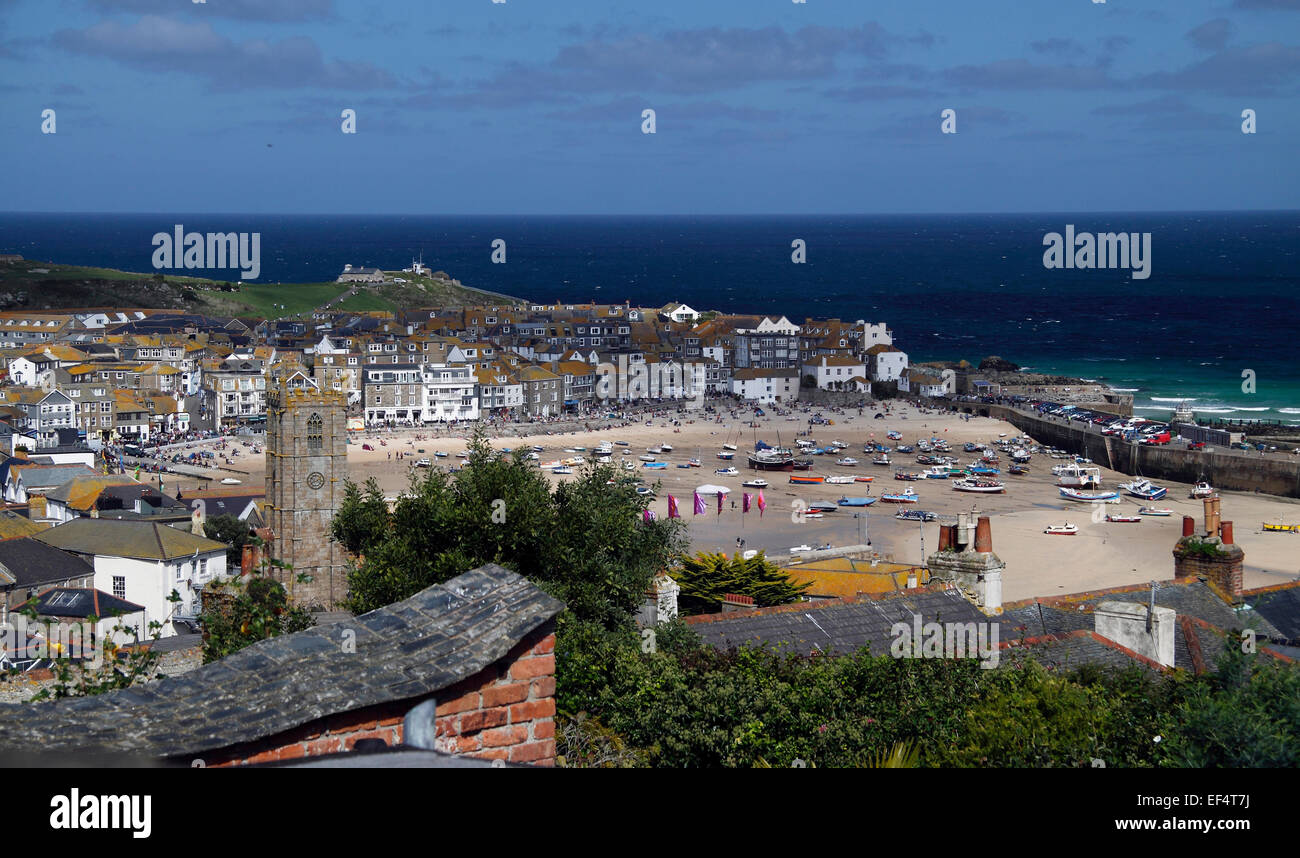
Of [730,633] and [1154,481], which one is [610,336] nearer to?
[1154,481]

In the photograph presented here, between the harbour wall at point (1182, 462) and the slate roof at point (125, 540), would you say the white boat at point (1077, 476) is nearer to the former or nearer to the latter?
the harbour wall at point (1182, 462)

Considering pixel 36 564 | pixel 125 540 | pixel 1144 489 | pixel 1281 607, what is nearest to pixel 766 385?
pixel 1144 489

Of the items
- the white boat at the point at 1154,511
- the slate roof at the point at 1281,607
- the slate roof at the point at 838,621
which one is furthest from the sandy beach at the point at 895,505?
the slate roof at the point at 838,621

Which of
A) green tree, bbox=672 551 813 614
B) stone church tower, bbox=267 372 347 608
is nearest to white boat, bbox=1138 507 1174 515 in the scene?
stone church tower, bbox=267 372 347 608

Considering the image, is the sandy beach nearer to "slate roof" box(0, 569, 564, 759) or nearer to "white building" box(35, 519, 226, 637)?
"white building" box(35, 519, 226, 637)
